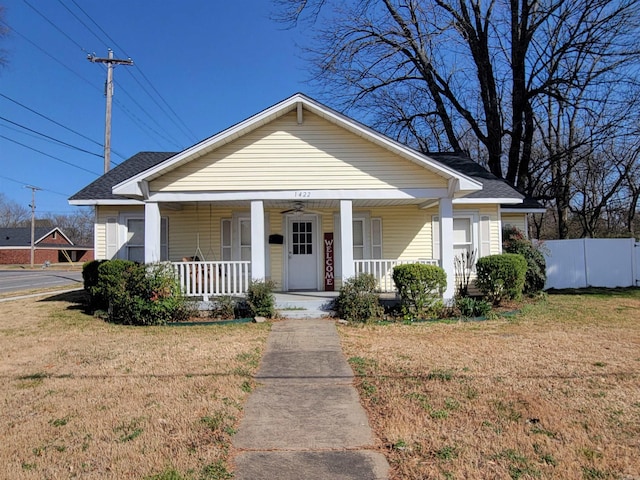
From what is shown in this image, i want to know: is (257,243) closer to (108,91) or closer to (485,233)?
(485,233)

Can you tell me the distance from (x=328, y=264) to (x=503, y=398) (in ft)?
26.7

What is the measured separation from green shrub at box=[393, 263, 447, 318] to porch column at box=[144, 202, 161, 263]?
18.9ft

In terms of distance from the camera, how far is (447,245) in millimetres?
9945

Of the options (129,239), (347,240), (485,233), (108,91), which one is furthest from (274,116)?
(108,91)

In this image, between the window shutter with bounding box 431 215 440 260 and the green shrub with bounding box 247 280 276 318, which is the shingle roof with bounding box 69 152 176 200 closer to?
the green shrub with bounding box 247 280 276 318

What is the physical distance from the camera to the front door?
12500mm

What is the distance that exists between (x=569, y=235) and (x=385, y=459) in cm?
3075

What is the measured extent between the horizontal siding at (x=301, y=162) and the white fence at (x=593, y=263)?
7.86 metres

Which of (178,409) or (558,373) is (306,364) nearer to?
(178,409)

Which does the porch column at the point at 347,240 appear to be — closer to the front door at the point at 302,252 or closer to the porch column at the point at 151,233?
the front door at the point at 302,252

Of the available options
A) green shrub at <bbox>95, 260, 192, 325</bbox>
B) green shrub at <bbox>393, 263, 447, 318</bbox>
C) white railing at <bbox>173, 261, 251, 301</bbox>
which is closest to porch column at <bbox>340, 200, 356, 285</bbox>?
green shrub at <bbox>393, 263, 447, 318</bbox>

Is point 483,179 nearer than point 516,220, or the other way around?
point 483,179

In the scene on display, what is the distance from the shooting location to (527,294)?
40.1 feet

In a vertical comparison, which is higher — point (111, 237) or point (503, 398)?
point (111, 237)
